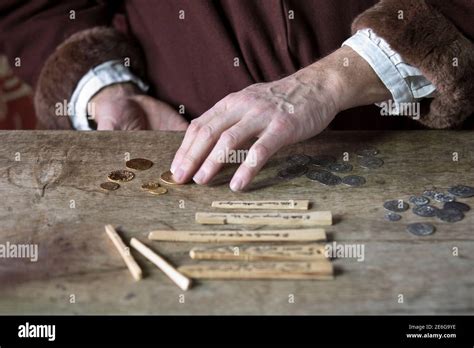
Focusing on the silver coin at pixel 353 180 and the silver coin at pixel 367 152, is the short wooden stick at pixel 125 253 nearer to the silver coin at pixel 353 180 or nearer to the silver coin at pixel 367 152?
the silver coin at pixel 353 180

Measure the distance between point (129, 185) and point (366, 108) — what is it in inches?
27.3

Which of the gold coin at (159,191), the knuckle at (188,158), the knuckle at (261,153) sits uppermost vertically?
the knuckle at (261,153)

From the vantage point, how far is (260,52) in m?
1.52

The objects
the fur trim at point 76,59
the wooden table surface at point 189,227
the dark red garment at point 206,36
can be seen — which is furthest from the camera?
the fur trim at point 76,59

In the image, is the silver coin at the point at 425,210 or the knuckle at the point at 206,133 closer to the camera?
the silver coin at the point at 425,210

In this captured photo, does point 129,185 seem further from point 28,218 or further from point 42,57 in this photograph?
point 42,57

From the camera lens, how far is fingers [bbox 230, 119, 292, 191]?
1.10 m

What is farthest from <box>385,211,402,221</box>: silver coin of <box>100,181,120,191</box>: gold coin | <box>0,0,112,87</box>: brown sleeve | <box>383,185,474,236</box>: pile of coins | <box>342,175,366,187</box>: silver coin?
<box>0,0,112,87</box>: brown sleeve

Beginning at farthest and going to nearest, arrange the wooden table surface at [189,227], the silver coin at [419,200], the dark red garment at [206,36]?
the dark red garment at [206,36] → the silver coin at [419,200] → the wooden table surface at [189,227]

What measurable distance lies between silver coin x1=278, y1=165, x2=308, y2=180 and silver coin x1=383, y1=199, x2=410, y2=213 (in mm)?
175

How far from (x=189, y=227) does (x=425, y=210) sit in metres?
0.36

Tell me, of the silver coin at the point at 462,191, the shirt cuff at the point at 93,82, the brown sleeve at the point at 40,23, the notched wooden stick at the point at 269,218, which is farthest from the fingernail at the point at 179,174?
the brown sleeve at the point at 40,23

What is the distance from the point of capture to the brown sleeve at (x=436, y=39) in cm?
125

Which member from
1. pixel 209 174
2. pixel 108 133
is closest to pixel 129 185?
pixel 209 174
